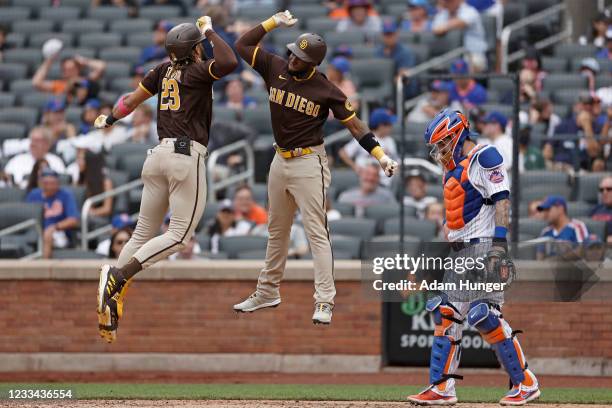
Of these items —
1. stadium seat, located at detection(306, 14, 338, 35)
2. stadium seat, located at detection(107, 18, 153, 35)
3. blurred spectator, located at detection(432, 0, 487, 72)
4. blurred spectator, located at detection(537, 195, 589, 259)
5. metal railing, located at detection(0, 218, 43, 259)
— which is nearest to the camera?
blurred spectator, located at detection(537, 195, 589, 259)

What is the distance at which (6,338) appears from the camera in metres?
14.2

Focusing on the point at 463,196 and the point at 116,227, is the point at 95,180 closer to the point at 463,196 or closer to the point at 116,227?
the point at 116,227

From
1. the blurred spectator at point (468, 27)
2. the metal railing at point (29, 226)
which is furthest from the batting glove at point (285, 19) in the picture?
the blurred spectator at point (468, 27)

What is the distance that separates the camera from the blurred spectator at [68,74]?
1783cm

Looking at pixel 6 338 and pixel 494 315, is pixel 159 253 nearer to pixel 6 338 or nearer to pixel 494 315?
pixel 494 315

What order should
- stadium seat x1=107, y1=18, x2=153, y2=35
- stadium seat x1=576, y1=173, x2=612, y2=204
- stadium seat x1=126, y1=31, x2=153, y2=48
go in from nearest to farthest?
stadium seat x1=576, y1=173, x2=612, y2=204 → stadium seat x1=126, y1=31, x2=153, y2=48 → stadium seat x1=107, y1=18, x2=153, y2=35

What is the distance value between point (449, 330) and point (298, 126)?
1.89 meters

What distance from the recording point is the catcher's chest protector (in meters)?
9.83

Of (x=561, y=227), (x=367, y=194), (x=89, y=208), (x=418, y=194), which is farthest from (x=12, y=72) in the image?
(x=561, y=227)

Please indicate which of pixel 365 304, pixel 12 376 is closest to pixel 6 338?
pixel 12 376

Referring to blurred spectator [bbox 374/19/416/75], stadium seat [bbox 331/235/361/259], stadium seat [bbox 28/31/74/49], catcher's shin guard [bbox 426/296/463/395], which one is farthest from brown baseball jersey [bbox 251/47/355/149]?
stadium seat [bbox 28/31/74/49]

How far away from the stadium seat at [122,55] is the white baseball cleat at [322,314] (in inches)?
370

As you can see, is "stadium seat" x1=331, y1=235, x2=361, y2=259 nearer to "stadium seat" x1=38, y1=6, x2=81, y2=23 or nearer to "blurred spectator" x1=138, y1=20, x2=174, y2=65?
Result: "blurred spectator" x1=138, y1=20, x2=174, y2=65

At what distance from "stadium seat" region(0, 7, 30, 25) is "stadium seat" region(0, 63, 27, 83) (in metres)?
1.29
